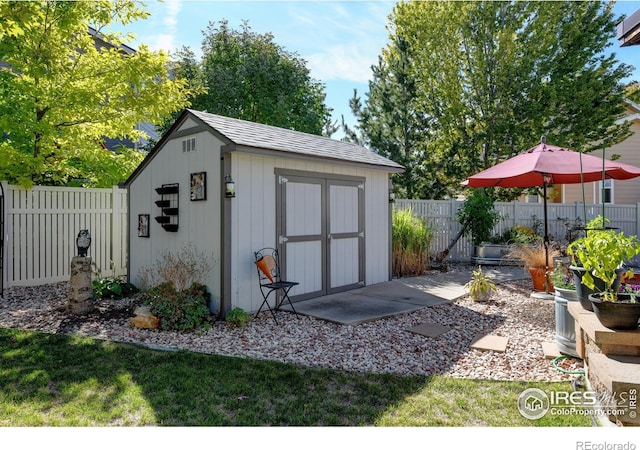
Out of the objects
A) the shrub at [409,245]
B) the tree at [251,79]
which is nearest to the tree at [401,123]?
the tree at [251,79]

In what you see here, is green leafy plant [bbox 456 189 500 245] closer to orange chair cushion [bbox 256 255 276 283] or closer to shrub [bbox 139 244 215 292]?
orange chair cushion [bbox 256 255 276 283]

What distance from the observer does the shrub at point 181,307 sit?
4750 mm

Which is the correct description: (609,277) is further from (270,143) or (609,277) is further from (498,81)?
(498,81)

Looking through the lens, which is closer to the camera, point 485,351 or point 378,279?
point 485,351

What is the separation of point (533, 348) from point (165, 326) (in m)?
3.93

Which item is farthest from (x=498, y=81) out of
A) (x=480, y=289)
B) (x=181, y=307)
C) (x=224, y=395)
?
(x=224, y=395)

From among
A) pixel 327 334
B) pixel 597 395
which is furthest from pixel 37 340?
pixel 597 395

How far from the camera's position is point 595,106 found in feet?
40.5

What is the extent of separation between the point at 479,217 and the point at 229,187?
7080 mm

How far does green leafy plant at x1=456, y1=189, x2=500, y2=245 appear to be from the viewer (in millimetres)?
10109

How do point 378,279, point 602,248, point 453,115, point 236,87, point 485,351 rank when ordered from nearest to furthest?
Result: point 602,248, point 485,351, point 378,279, point 453,115, point 236,87

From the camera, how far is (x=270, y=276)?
16.9 feet

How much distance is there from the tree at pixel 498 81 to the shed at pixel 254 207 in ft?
21.5
